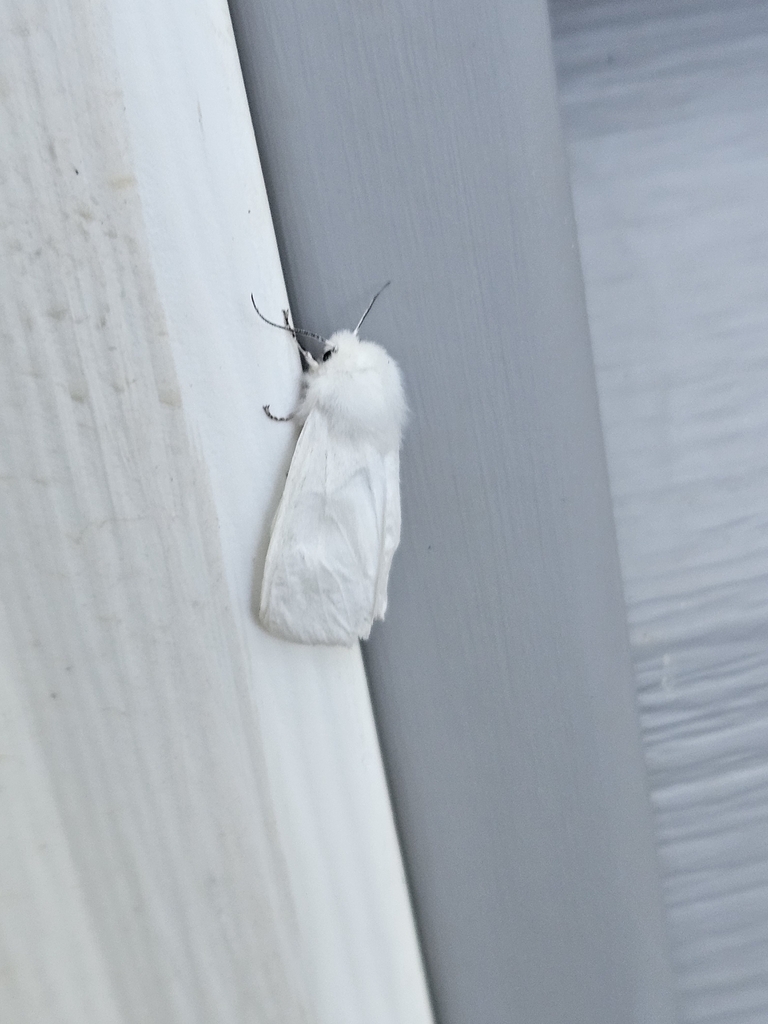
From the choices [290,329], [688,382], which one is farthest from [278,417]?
[688,382]

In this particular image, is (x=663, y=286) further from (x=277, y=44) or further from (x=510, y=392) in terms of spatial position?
(x=277, y=44)

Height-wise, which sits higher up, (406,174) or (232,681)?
(406,174)

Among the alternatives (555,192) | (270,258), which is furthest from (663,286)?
(270,258)

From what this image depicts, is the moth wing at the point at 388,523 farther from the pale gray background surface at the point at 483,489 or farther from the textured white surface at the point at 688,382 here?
the textured white surface at the point at 688,382

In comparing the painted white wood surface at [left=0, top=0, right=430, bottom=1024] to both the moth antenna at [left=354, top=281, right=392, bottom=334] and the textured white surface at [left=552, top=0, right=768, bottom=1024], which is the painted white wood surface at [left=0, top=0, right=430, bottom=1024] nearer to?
the moth antenna at [left=354, top=281, right=392, bottom=334]

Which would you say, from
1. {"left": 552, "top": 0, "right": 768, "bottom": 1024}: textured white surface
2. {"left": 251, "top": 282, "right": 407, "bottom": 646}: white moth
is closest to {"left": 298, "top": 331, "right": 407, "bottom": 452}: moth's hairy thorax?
{"left": 251, "top": 282, "right": 407, "bottom": 646}: white moth
